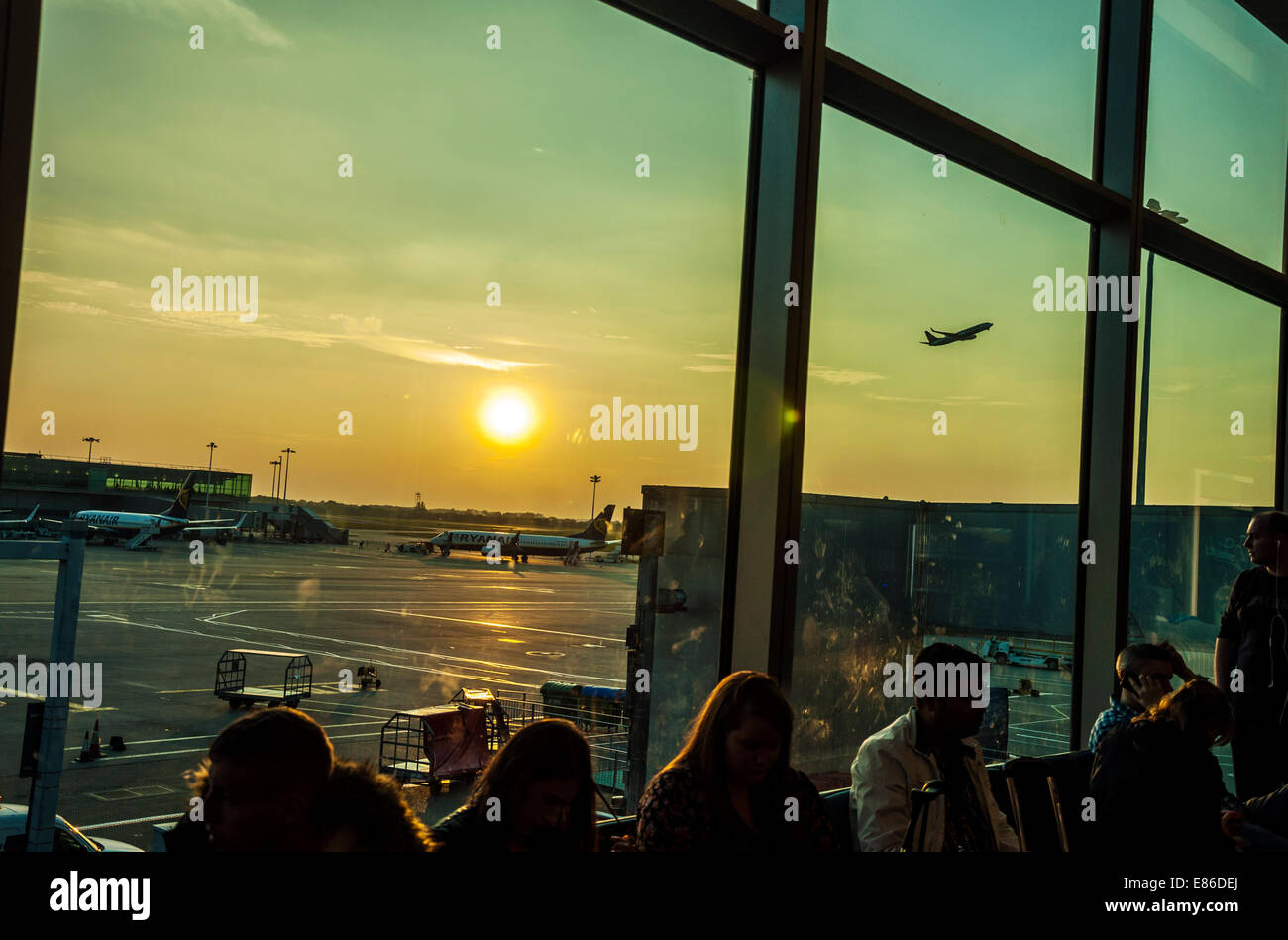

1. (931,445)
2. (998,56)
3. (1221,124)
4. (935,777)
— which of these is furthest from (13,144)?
(1221,124)

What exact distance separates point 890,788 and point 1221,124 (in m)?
4.70

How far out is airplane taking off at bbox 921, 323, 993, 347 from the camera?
12.4 feet

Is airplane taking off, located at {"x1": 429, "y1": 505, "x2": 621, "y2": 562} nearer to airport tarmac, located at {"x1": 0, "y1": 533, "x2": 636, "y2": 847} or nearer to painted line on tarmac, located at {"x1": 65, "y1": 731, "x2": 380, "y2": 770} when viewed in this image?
airport tarmac, located at {"x1": 0, "y1": 533, "x2": 636, "y2": 847}

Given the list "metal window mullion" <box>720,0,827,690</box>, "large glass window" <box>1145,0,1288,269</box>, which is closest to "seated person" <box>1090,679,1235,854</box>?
"metal window mullion" <box>720,0,827,690</box>

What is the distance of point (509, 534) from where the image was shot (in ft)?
9.57

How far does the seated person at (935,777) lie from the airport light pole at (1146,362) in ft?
8.40

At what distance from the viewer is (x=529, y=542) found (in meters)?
2.97

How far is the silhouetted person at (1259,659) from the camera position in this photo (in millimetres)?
3773

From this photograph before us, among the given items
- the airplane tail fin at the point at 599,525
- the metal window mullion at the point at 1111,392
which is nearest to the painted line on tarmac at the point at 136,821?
the airplane tail fin at the point at 599,525

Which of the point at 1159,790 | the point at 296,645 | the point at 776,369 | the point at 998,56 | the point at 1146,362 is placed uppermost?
the point at 998,56

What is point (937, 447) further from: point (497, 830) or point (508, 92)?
point (497, 830)

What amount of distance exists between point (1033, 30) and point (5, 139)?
3.96 metres

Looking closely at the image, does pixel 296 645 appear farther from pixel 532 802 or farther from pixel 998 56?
pixel 998 56
